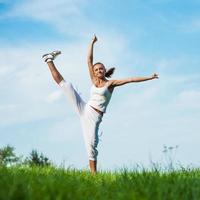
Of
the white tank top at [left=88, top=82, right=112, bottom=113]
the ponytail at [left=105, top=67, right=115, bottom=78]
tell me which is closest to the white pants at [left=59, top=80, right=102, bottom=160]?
the white tank top at [left=88, top=82, right=112, bottom=113]

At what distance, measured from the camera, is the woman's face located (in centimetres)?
1295

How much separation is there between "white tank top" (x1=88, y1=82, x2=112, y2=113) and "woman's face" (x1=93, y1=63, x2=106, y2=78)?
0.32 m

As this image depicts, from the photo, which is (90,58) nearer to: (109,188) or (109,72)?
(109,72)

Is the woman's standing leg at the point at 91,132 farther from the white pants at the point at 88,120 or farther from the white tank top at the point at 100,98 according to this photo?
the white tank top at the point at 100,98

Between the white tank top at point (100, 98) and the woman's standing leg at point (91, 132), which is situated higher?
the white tank top at point (100, 98)

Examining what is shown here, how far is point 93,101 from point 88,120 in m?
0.42

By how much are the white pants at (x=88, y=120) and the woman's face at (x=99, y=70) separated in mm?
673

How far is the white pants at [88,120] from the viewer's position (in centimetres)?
1252

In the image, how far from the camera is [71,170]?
10.9 m

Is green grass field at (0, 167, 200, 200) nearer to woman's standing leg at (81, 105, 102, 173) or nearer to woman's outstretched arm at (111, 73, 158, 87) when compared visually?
woman's standing leg at (81, 105, 102, 173)

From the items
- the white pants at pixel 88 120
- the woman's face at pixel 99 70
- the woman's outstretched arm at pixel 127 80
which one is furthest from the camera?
the woman's face at pixel 99 70

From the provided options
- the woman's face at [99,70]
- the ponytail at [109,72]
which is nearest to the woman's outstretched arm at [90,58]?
the woman's face at [99,70]

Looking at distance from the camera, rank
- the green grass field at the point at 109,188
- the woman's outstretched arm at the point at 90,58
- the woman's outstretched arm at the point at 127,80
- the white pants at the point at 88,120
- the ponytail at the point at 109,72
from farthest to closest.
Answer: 1. the ponytail at the point at 109,72
2. the woman's outstretched arm at the point at 90,58
3. the woman's outstretched arm at the point at 127,80
4. the white pants at the point at 88,120
5. the green grass field at the point at 109,188

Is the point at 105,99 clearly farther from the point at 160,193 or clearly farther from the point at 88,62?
the point at 160,193
